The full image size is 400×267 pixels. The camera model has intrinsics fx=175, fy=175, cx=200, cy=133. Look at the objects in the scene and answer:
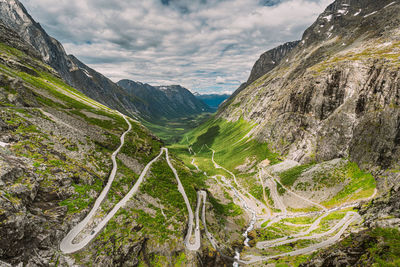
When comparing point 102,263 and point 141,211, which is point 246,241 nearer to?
point 141,211

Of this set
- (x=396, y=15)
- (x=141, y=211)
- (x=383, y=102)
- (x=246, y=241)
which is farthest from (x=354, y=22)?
(x=141, y=211)

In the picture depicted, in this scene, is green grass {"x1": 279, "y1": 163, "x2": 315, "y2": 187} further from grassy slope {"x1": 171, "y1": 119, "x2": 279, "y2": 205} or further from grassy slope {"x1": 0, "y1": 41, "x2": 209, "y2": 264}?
grassy slope {"x1": 0, "y1": 41, "x2": 209, "y2": 264}

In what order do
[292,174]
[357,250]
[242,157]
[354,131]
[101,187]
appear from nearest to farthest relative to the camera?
[357,250] → [101,187] → [354,131] → [292,174] → [242,157]

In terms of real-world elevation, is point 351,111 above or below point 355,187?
above

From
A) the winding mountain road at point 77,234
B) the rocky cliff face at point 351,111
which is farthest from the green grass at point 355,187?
the winding mountain road at point 77,234

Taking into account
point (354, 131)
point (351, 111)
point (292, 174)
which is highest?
point (351, 111)

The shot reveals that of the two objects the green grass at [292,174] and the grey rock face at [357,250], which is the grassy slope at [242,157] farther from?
the grey rock face at [357,250]

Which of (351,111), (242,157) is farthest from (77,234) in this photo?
(242,157)

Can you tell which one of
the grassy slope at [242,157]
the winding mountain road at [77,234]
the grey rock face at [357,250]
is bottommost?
the grassy slope at [242,157]

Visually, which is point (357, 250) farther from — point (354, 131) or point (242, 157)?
point (242, 157)
